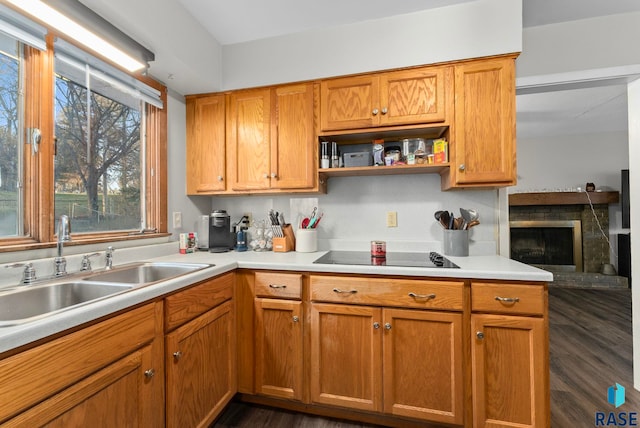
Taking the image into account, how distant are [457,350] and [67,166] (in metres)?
2.20

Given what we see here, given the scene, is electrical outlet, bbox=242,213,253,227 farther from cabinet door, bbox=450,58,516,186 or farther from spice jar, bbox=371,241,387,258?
cabinet door, bbox=450,58,516,186

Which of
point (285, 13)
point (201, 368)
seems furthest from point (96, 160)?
point (285, 13)

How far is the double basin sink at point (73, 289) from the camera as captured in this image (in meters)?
1.05

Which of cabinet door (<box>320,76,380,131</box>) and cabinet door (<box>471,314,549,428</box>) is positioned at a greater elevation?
cabinet door (<box>320,76,380,131</box>)

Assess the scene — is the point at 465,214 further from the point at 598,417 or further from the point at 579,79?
the point at 598,417

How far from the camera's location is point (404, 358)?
4.91 feet

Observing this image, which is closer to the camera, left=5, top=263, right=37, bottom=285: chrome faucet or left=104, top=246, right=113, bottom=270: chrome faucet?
left=5, top=263, right=37, bottom=285: chrome faucet

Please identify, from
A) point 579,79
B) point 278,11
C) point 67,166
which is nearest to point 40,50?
point 67,166

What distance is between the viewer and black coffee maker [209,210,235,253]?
6.91 ft

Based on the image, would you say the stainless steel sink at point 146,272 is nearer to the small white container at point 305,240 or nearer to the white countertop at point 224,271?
the white countertop at point 224,271

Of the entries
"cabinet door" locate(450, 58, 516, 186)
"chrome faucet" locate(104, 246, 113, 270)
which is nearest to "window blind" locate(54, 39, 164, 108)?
"chrome faucet" locate(104, 246, 113, 270)

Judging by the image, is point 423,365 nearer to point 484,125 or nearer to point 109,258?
point 484,125

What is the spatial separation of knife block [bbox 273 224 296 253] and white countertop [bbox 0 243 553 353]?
122mm

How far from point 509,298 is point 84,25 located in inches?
91.7
